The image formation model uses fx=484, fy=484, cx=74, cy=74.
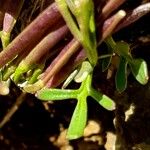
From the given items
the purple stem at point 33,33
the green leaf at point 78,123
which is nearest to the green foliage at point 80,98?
the green leaf at point 78,123

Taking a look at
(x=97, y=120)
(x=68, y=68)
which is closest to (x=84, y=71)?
(x=68, y=68)

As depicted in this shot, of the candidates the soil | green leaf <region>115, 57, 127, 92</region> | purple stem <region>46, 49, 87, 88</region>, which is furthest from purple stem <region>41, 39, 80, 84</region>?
the soil

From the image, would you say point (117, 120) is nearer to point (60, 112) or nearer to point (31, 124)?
point (60, 112)

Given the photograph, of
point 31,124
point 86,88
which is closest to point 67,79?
point 86,88

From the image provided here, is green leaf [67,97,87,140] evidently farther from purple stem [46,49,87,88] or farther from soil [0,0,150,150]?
soil [0,0,150,150]

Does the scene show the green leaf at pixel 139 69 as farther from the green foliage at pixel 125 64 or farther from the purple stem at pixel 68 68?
the purple stem at pixel 68 68

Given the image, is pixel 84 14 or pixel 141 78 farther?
pixel 141 78

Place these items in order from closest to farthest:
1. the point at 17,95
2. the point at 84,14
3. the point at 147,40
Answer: the point at 84,14, the point at 147,40, the point at 17,95
